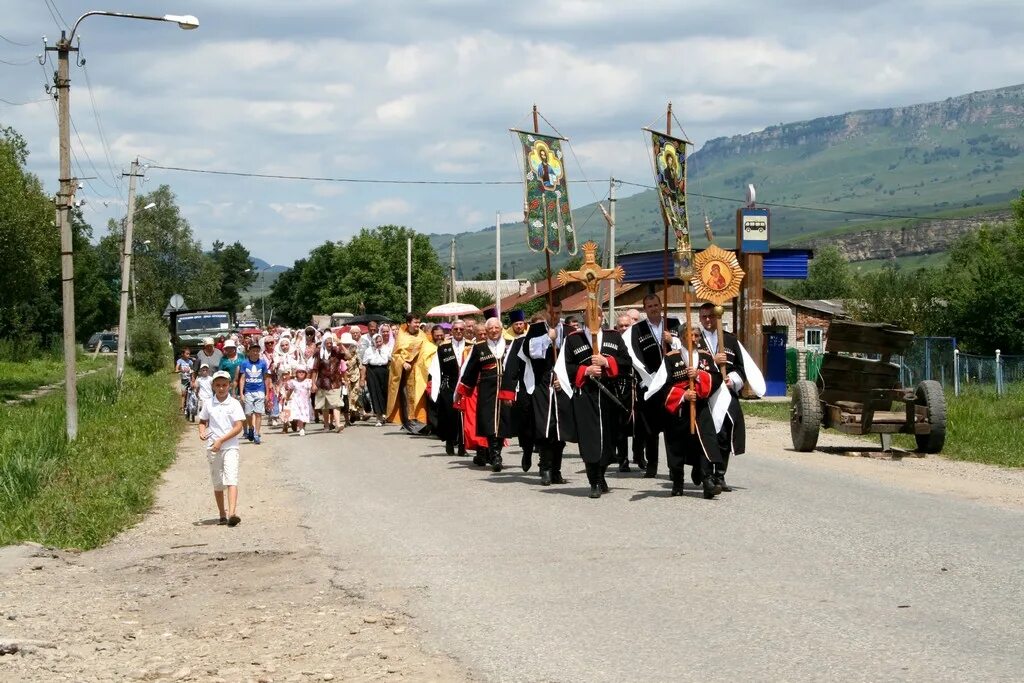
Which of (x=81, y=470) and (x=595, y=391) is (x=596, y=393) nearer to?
(x=595, y=391)

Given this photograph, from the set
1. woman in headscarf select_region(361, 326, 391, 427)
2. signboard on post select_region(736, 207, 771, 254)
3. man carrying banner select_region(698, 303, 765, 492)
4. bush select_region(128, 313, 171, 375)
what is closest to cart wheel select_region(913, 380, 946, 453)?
man carrying banner select_region(698, 303, 765, 492)

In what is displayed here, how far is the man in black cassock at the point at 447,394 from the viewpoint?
19.0m

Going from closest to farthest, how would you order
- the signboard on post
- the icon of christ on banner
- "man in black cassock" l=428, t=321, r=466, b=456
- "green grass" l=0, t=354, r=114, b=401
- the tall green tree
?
"man in black cassock" l=428, t=321, r=466, b=456
the icon of christ on banner
the signboard on post
"green grass" l=0, t=354, r=114, b=401
the tall green tree

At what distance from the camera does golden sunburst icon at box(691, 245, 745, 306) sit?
46.1 feet

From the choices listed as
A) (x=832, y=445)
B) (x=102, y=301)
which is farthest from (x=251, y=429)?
(x=102, y=301)

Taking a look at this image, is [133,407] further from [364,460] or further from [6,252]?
[6,252]

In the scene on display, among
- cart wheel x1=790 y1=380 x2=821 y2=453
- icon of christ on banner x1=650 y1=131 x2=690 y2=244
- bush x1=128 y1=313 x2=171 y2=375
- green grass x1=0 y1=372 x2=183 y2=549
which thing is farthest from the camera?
bush x1=128 y1=313 x2=171 y2=375

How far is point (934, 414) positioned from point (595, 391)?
21.1ft

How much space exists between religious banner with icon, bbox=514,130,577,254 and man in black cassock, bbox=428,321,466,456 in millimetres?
1791

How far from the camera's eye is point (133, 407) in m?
28.7

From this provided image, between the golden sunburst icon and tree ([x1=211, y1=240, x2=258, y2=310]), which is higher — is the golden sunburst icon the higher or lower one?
the lower one

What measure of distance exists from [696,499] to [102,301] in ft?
272

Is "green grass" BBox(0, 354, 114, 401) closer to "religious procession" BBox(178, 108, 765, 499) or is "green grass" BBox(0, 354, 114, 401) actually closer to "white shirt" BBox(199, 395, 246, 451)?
"religious procession" BBox(178, 108, 765, 499)

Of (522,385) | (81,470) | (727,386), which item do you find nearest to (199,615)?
(727,386)
